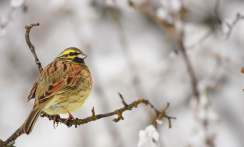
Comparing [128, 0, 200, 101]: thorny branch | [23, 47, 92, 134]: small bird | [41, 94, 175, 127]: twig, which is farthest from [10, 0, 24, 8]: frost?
[41, 94, 175, 127]: twig

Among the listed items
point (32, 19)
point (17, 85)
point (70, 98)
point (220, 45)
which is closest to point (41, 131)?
point (17, 85)

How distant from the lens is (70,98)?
14.4 feet

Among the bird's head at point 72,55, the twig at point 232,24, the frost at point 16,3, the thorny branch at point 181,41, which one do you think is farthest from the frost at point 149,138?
the frost at point 16,3

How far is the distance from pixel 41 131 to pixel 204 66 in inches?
97.5

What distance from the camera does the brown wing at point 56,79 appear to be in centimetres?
424

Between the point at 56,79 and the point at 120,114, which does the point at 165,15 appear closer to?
the point at 56,79

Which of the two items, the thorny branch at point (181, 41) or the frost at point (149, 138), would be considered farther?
the thorny branch at point (181, 41)

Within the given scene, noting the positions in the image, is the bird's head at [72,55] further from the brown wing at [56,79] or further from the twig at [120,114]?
the twig at [120,114]

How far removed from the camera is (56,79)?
4328mm

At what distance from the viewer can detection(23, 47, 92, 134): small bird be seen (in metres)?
4.23

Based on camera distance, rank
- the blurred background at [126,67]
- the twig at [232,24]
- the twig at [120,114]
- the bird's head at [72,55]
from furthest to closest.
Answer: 1. the blurred background at [126,67]
2. the twig at [232,24]
3. the bird's head at [72,55]
4. the twig at [120,114]

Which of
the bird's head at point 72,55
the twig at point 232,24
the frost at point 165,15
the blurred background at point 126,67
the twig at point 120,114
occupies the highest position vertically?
the blurred background at point 126,67

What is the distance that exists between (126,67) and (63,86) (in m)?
5.63

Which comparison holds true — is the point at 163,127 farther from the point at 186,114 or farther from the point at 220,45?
the point at 220,45
